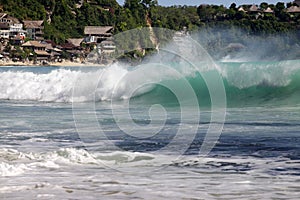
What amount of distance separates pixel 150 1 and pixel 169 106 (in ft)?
477

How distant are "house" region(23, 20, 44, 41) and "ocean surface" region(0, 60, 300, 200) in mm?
112005

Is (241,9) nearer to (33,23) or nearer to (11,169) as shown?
(33,23)

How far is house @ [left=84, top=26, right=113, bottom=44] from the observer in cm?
14038

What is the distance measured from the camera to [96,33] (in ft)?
470

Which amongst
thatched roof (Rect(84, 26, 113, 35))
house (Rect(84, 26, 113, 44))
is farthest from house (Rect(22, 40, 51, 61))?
thatched roof (Rect(84, 26, 113, 35))

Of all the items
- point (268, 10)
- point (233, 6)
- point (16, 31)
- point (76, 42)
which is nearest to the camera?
point (16, 31)

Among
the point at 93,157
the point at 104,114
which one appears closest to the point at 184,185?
the point at 93,157

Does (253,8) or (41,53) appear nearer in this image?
(41,53)

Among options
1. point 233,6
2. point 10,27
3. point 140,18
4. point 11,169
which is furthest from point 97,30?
point 11,169

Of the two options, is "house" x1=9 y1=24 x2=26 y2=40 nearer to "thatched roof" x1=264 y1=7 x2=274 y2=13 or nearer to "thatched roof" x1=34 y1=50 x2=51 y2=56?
"thatched roof" x1=34 y1=50 x2=51 y2=56

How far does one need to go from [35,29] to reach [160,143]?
418ft

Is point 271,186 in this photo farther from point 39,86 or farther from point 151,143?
point 39,86

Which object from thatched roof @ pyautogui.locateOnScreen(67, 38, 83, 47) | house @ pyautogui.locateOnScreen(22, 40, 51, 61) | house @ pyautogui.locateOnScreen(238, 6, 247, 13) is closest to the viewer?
house @ pyautogui.locateOnScreen(22, 40, 51, 61)

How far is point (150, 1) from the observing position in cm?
16400
